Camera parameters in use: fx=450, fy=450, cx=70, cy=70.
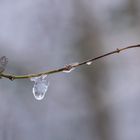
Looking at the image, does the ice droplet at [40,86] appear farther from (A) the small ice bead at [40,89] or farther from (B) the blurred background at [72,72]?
(B) the blurred background at [72,72]

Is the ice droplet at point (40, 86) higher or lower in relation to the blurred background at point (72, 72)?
lower

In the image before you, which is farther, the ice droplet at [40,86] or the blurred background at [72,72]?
the blurred background at [72,72]

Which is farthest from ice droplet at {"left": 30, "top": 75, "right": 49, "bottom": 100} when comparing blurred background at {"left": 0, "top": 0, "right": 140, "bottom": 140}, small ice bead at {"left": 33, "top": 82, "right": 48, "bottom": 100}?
blurred background at {"left": 0, "top": 0, "right": 140, "bottom": 140}

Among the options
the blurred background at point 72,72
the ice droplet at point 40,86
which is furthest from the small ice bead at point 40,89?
the blurred background at point 72,72

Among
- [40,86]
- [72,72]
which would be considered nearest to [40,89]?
[40,86]

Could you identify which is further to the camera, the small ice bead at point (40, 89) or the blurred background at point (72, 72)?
the blurred background at point (72, 72)

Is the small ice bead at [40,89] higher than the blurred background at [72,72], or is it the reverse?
the blurred background at [72,72]

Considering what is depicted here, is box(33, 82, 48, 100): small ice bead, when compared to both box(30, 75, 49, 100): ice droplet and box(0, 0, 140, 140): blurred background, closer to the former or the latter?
box(30, 75, 49, 100): ice droplet

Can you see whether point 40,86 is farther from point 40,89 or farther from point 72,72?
point 72,72
